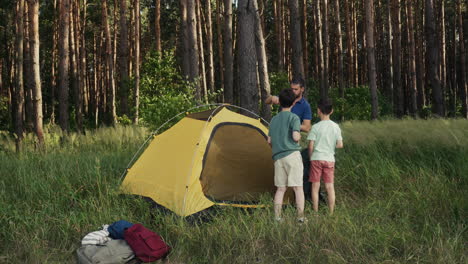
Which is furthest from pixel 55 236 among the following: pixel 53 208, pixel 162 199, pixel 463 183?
pixel 463 183

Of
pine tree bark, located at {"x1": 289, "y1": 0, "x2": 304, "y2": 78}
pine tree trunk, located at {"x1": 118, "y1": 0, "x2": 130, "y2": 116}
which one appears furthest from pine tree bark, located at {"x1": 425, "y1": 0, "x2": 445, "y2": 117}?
pine tree trunk, located at {"x1": 118, "y1": 0, "x2": 130, "y2": 116}

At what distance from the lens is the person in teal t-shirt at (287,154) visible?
218 inches

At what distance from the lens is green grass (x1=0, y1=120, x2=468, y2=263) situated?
4719 mm

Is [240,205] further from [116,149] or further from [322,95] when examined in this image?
[322,95]

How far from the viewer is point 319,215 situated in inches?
213

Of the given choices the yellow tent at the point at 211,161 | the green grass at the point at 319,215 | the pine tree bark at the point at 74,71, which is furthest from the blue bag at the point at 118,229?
the pine tree bark at the point at 74,71

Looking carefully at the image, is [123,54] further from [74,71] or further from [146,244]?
[146,244]

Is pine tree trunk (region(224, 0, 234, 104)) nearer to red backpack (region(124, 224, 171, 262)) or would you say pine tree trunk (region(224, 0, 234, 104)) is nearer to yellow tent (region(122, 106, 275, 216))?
yellow tent (region(122, 106, 275, 216))

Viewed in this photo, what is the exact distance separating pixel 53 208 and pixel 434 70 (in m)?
12.6

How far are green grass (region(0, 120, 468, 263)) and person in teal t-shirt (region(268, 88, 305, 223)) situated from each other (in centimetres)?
22

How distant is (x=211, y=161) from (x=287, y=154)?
4.88ft

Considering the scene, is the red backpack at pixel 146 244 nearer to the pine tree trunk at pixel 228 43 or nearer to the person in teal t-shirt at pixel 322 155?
the person in teal t-shirt at pixel 322 155

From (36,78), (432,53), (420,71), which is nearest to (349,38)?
(420,71)

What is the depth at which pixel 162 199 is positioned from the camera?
628cm
